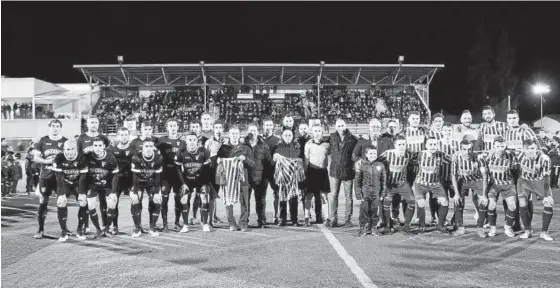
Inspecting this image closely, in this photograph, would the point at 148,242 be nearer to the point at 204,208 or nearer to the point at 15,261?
the point at 204,208

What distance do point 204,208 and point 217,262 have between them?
2.66 metres

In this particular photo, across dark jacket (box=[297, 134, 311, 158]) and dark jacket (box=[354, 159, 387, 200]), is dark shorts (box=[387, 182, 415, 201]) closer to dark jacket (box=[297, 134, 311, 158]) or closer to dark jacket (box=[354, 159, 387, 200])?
dark jacket (box=[354, 159, 387, 200])

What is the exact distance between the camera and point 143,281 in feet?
17.2

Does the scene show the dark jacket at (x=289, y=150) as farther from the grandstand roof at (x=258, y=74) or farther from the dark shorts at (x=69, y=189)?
Result: the grandstand roof at (x=258, y=74)

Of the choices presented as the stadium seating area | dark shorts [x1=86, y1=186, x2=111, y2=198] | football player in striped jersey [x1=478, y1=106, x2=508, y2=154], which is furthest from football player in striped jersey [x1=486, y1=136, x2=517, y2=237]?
the stadium seating area

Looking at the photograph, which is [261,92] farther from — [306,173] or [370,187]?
[370,187]

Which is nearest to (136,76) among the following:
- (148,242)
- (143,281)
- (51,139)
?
(51,139)

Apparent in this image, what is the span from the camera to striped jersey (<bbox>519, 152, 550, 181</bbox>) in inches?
310

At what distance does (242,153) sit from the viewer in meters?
8.80

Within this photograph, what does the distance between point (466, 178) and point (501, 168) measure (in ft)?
2.02

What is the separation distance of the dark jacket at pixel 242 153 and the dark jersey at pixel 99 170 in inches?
75.5

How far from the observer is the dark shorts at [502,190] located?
7.98 metres

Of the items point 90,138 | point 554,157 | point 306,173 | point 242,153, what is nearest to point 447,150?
point 306,173

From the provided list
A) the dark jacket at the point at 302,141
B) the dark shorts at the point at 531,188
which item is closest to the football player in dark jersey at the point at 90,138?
the dark jacket at the point at 302,141
